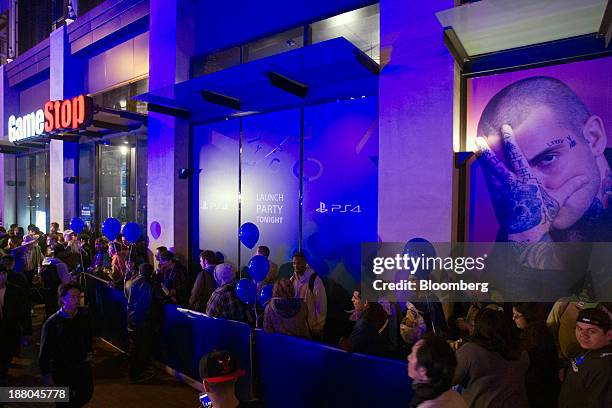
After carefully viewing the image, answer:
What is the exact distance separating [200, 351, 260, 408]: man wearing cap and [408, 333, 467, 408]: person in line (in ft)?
3.56

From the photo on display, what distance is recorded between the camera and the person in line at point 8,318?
5996 mm

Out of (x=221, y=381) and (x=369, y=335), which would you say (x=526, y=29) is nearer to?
(x=369, y=335)

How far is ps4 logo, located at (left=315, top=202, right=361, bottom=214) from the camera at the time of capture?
294 inches

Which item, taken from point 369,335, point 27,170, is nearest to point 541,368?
point 369,335

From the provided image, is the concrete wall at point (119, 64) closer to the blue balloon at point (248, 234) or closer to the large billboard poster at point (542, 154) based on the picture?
the blue balloon at point (248, 234)

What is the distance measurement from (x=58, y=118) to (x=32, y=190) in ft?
31.1

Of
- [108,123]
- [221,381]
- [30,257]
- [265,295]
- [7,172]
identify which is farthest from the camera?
[7,172]

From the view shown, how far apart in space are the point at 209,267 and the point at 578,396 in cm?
551

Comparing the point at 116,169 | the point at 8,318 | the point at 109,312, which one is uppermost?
the point at 116,169

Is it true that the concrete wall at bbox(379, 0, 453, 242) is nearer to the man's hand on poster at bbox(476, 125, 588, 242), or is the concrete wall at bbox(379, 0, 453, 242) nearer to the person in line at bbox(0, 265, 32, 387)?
the man's hand on poster at bbox(476, 125, 588, 242)

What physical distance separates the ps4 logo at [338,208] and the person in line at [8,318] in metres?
5.20

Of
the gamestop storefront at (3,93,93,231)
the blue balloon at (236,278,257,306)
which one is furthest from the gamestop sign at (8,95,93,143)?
the blue balloon at (236,278,257,306)

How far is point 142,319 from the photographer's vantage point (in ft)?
20.0

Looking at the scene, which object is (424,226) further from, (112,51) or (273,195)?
(112,51)
